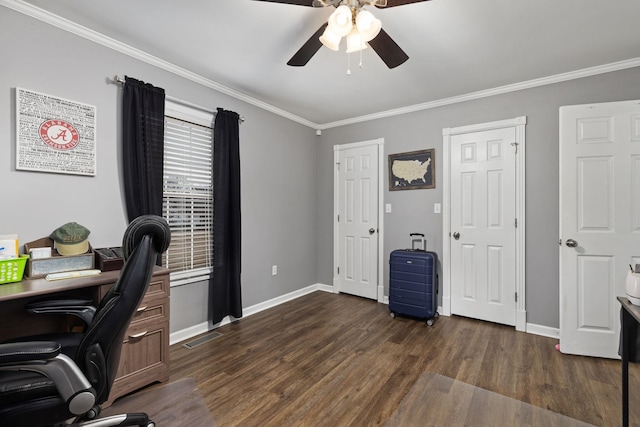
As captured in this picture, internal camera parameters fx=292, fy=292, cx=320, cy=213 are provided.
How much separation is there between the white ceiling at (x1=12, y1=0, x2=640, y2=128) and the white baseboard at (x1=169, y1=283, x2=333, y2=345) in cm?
249

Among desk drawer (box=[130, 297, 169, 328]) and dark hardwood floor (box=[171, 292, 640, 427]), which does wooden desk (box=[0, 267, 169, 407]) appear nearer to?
desk drawer (box=[130, 297, 169, 328])

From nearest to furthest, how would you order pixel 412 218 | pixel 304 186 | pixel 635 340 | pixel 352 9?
pixel 635 340, pixel 352 9, pixel 412 218, pixel 304 186

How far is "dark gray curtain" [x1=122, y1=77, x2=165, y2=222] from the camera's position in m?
2.36

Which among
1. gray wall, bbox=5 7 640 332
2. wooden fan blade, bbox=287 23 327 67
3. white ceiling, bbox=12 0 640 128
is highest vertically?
white ceiling, bbox=12 0 640 128

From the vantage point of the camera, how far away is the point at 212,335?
2.88m

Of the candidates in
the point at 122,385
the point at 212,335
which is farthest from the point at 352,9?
the point at 212,335

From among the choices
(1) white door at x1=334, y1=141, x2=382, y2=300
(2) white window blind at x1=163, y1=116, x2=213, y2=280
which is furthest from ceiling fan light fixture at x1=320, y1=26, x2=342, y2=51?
(1) white door at x1=334, y1=141, x2=382, y2=300

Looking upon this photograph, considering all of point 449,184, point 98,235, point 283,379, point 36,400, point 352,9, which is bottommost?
point 283,379

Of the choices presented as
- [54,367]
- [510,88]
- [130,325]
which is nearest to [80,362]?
[54,367]

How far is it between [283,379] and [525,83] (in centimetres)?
361

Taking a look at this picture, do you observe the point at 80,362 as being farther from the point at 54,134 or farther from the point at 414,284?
the point at 414,284

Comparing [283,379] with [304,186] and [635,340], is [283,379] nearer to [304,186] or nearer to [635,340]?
[635,340]

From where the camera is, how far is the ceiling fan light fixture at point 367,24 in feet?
5.37

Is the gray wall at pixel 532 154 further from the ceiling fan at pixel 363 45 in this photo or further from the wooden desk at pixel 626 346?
the ceiling fan at pixel 363 45
